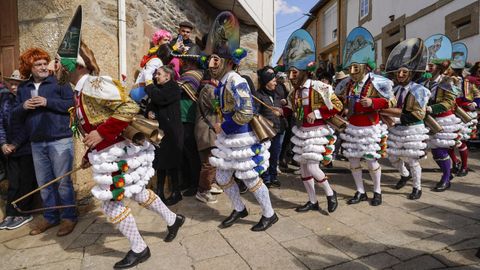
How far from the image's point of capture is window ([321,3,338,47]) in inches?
891

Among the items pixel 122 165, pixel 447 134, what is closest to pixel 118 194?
pixel 122 165

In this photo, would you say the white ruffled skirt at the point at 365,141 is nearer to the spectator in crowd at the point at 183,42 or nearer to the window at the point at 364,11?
the spectator in crowd at the point at 183,42

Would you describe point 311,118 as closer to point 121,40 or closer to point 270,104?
point 270,104

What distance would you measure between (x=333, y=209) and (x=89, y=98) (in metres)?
3.02

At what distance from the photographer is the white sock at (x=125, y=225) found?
2.83 m

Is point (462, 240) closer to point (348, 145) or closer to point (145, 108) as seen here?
point (348, 145)

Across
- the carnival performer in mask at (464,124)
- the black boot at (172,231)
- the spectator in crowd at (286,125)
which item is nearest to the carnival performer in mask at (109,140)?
the black boot at (172,231)

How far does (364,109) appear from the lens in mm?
4230

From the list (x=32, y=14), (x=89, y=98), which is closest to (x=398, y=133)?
(x=89, y=98)

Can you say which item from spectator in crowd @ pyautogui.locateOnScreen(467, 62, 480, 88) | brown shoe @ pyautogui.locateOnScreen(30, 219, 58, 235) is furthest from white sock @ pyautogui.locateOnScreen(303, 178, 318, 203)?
spectator in crowd @ pyautogui.locateOnScreen(467, 62, 480, 88)

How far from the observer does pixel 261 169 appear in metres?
3.48

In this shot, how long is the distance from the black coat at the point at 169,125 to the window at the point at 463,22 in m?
9.25

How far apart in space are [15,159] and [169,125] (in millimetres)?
1934

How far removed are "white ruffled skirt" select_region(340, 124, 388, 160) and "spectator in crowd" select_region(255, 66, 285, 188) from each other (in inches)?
44.0
